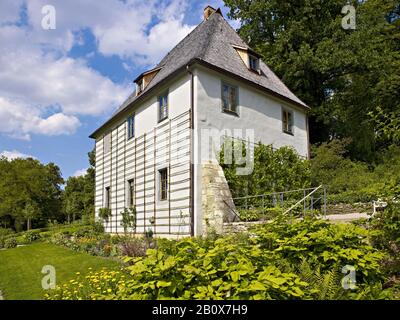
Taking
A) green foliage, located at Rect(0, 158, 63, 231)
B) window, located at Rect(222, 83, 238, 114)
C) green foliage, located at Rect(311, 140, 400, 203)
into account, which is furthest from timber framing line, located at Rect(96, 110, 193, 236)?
green foliage, located at Rect(0, 158, 63, 231)

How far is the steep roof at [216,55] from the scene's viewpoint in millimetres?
14602

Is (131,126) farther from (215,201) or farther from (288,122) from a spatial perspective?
(288,122)

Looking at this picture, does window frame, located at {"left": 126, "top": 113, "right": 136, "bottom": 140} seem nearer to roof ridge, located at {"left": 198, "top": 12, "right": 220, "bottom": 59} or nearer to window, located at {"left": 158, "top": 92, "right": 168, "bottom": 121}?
window, located at {"left": 158, "top": 92, "right": 168, "bottom": 121}

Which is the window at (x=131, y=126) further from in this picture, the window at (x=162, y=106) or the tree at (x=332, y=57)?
the tree at (x=332, y=57)

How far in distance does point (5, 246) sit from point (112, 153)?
7.46 metres

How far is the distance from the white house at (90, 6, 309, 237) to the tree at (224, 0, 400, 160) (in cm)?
520

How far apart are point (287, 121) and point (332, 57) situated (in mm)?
6619

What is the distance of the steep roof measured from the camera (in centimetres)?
1460

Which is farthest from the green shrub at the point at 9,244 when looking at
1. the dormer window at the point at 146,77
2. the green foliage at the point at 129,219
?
the dormer window at the point at 146,77

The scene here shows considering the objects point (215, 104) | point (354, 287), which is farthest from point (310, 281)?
point (215, 104)

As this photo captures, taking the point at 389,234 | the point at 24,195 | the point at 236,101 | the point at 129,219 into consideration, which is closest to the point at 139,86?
the point at 236,101

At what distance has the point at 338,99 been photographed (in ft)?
81.3

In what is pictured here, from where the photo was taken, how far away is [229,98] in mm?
14797
